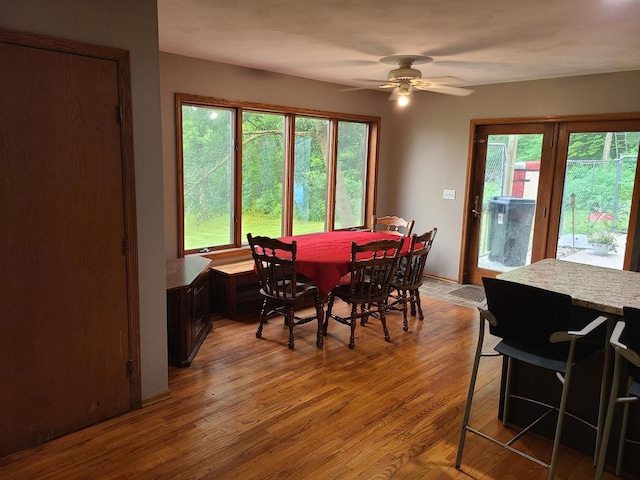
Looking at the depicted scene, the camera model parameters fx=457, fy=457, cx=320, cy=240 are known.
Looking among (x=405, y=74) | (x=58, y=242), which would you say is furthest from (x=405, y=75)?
(x=58, y=242)

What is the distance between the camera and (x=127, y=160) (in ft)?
8.27

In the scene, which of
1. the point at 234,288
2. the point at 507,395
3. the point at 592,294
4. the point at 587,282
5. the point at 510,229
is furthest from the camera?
the point at 510,229

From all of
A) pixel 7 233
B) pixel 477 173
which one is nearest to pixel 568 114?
pixel 477 173

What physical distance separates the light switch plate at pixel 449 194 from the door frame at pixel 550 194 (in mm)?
175

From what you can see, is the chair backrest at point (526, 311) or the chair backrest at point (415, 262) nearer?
the chair backrest at point (526, 311)

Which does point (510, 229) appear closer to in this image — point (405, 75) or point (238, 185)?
point (405, 75)

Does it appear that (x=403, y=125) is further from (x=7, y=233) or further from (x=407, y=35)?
(x=7, y=233)

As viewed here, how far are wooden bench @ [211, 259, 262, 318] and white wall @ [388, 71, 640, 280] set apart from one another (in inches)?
101

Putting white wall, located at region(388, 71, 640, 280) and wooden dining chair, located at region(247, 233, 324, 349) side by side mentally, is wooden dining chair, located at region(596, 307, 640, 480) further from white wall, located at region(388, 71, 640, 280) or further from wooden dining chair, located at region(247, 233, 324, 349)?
white wall, located at region(388, 71, 640, 280)

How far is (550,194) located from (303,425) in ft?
12.6

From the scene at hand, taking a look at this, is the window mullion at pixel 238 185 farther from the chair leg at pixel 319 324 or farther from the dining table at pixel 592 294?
the dining table at pixel 592 294

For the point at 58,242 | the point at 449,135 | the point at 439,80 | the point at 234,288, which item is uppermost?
the point at 439,80

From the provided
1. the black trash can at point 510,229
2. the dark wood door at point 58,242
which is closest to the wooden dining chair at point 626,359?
the dark wood door at point 58,242

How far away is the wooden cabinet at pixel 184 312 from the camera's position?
3268mm
